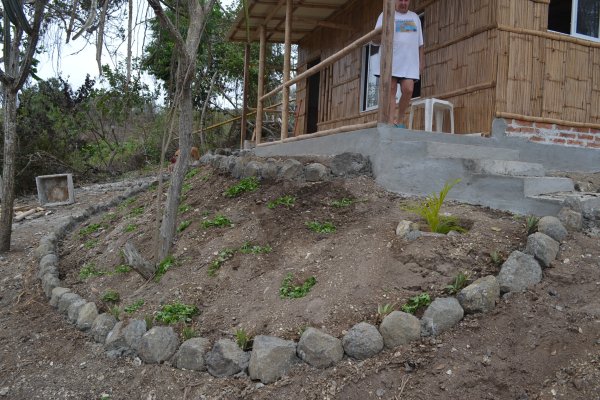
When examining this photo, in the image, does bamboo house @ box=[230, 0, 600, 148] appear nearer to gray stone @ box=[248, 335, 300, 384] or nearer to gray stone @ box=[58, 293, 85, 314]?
gray stone @ box=[248, 335, 300, 384]

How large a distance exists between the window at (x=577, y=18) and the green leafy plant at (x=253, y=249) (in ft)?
16.6

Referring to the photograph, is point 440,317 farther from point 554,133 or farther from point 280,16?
point 280,16

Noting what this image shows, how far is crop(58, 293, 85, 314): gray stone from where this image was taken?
438cm

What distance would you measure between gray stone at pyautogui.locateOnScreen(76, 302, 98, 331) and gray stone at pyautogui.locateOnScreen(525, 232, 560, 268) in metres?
3.41

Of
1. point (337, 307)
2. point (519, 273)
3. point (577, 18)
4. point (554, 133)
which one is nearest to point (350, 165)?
point (337, 307)

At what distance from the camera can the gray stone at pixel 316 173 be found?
17.0 ft

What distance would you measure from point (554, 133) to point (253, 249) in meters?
4.23

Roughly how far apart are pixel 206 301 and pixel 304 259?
0.84 meters

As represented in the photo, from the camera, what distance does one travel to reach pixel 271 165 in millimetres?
5652

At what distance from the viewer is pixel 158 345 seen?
3273 mm

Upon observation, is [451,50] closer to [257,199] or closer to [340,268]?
[257,199]

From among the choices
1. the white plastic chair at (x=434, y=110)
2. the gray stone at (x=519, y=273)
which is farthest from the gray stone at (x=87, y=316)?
the white plastic chair at (x=434, y=110)

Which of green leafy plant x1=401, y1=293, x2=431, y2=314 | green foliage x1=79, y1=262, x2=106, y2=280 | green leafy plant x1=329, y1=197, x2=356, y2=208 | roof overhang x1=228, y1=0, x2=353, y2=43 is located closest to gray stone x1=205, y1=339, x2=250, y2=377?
green leafy plant x1=401, y1=293, x2=431, y2=314

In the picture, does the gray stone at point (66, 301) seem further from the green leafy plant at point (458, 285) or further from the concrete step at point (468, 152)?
the concrete step at point (468, 152)
